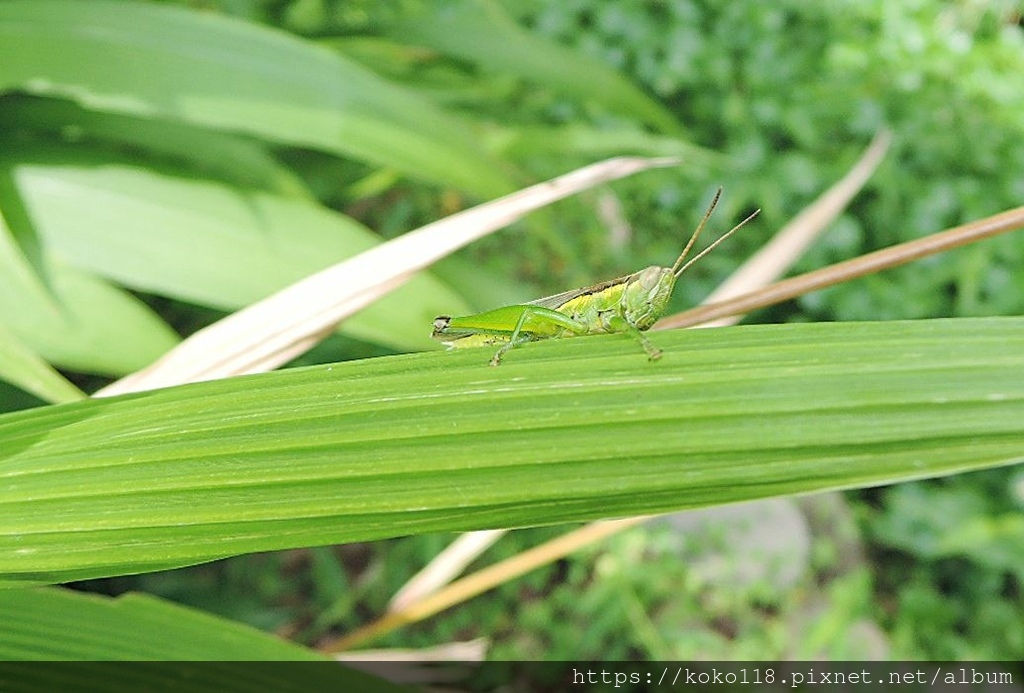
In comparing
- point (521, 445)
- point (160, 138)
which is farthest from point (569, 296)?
point (160, 138)

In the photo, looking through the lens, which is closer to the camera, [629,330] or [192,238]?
[629,330]

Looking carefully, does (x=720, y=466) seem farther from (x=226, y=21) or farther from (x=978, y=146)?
(x=978, y=146)

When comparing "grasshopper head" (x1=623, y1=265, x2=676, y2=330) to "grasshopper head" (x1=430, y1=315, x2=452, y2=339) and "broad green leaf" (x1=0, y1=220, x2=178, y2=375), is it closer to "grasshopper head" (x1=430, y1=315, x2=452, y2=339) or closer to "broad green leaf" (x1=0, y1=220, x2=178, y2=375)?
"grasshopper head" (x1=430, y1=315, x2=452, y2=339)

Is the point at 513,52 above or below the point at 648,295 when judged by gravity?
above

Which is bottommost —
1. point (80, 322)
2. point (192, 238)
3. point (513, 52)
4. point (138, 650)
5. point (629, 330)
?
point (138, 650)

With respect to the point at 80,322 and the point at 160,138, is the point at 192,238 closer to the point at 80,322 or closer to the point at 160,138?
the point at 80,322

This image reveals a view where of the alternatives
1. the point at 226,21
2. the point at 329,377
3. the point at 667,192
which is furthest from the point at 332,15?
the point at 329,377
